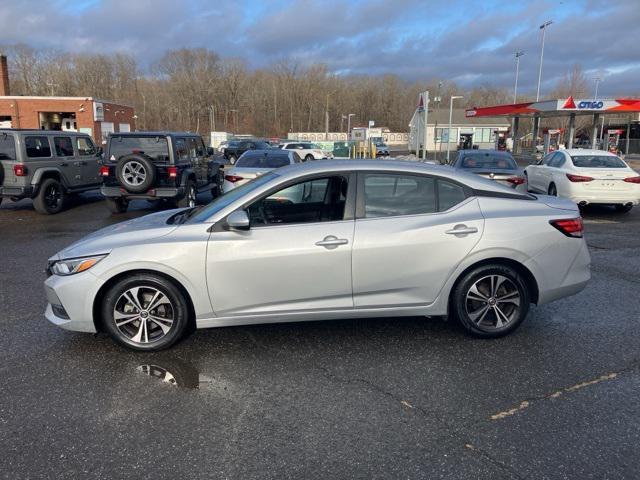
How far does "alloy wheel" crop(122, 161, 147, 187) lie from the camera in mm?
10727

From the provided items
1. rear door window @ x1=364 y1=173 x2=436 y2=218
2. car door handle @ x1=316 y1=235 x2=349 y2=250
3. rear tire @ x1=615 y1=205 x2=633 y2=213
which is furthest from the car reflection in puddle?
rear tire @ x1=615 y1=205 x2=633 y2=213

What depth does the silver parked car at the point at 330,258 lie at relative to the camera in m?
3.99

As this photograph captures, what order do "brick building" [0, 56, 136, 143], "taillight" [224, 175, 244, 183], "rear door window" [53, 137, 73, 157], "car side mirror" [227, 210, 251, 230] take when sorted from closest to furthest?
"car side mirror" [227, 210, 251, 230], "taillight" [224, 175, 244, 183], "rear door window" [53, 137, 73, 157], "brick building" [0, 56, 136, 143]

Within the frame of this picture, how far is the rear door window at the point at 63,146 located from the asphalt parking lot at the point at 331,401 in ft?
26.7

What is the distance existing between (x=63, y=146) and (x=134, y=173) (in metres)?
2.95

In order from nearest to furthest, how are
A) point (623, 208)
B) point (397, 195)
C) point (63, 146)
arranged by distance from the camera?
point (397, 195)
point (63, 146)
point (623, 208)

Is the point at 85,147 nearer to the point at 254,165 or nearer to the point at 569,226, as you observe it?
the point at 254,165

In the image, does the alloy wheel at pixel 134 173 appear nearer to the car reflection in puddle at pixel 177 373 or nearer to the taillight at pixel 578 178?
the car reflection in puddle at pixel 177 373

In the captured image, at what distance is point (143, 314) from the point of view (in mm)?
4102

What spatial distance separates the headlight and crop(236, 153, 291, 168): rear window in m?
7.56

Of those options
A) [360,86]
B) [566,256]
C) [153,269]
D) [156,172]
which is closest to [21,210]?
[156,172]

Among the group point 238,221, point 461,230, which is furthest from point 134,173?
point 461,230

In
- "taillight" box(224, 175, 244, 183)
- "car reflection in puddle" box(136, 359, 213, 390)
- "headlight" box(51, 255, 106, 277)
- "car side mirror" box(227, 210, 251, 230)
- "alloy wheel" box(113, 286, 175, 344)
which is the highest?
"car side mirror" box(227, 210, 251, 230)

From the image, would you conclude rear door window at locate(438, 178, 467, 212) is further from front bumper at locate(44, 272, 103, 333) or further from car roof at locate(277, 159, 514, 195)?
front bumper at locate(44, 272, 103, 333)
